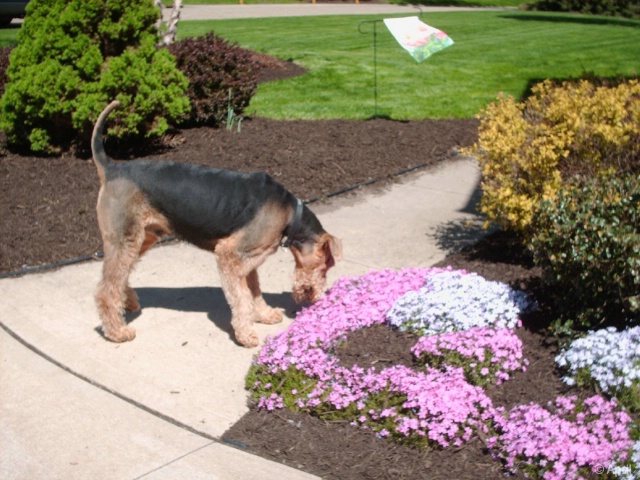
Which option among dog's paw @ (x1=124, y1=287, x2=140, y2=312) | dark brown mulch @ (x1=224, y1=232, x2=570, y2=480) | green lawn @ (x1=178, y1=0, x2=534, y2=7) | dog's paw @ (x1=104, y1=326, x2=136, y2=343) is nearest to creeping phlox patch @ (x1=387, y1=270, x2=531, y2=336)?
dark brown mulch @ (x1=224, y1=232, x2=570, y2=480)

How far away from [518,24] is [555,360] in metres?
23.7

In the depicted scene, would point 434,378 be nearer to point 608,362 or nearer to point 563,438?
point 563,438

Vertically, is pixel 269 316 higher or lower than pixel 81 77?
lower

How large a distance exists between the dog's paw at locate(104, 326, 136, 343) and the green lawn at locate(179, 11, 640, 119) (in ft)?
19.3

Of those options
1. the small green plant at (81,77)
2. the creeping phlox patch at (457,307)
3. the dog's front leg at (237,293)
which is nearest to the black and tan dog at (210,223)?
the dog's front leg at (237,293)

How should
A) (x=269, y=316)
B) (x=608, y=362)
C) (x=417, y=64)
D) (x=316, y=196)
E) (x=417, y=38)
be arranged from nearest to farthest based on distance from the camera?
(x=608, y=362)
(x=269, y=316)
(x=316, y=196)
(x=417, y=38)
(x=417, y=64)

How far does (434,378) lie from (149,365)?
6.36 feet

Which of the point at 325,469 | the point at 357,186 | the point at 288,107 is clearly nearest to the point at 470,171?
the point at 357,186

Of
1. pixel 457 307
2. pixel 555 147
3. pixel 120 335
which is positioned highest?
pixel 555 147

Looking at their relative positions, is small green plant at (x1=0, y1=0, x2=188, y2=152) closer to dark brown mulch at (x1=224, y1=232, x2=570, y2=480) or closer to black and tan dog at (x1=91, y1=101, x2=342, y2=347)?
black and tan dog at (x1=91, y1=101, x2=342, y2=347)

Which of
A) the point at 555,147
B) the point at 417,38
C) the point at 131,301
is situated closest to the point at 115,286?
the point at 131,301

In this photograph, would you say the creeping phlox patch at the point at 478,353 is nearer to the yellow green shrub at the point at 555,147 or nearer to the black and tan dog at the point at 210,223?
the black and tan dog at the point at 210,223

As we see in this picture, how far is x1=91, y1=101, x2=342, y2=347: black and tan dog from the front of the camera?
18.3 feet

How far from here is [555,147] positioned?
6.67 meters
